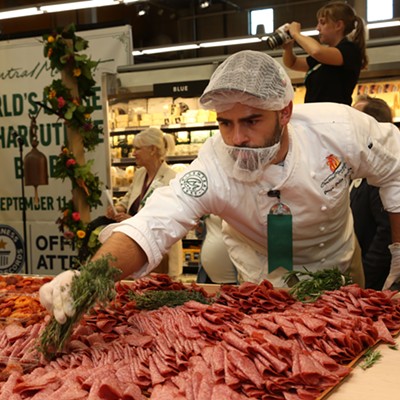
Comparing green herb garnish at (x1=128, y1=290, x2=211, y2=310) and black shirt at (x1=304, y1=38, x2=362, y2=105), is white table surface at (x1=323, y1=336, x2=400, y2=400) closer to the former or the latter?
green herb garnish at (x1=128, y1=290, x2=211, y2=310)

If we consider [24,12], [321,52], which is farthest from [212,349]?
[24,12]

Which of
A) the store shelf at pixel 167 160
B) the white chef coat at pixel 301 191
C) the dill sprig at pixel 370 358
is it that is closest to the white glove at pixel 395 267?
the white chef coat at pixel 301 191

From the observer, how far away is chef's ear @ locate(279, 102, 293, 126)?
8.54 ft

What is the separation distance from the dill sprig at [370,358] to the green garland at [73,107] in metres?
3.69

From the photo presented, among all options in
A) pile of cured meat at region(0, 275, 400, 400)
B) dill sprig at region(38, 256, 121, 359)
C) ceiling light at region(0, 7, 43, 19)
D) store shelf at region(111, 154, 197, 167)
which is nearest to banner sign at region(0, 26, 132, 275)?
store shelf at region(111, 154, 197, 167)

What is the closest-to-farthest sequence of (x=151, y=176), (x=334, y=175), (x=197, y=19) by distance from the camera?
A: (x=334, y=175)
(x=151, y=176)
(x=197, y=19)

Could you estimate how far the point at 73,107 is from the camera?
5211 mm

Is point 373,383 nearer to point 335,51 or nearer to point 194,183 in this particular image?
point 194,183

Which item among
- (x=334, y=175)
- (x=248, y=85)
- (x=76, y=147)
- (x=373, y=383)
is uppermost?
(x=248, y=85)

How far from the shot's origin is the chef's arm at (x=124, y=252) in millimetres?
2240

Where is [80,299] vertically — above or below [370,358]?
above

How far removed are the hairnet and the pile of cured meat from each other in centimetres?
71

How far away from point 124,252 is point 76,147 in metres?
3.25

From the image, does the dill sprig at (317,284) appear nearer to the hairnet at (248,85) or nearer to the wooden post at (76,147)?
the hairnet at (248,85)
